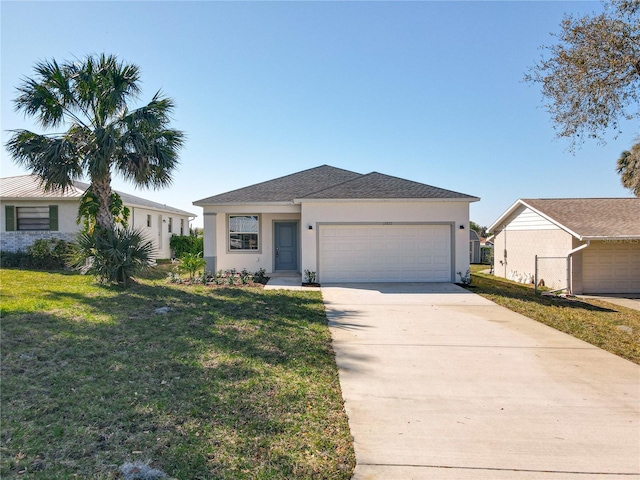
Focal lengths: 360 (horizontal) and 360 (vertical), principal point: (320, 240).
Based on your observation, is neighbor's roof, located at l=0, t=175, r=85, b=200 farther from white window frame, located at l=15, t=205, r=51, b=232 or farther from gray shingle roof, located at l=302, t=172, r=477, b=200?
gray shingle roof, located at l=302, t=172, r=477, b=200

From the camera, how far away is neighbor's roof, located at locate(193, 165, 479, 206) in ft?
40.6

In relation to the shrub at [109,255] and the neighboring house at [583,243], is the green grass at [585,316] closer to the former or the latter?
the neighboring house at [583,243]

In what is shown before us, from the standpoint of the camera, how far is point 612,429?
3412mm

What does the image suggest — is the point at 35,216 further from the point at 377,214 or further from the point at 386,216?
the point at 386,216

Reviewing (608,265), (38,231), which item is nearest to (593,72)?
(608,265)

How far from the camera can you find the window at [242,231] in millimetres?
14469

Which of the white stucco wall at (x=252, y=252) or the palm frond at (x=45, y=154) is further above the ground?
the palm frond at (x=45, y=154)

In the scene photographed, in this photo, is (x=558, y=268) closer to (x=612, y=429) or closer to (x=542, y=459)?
(x=612, y=429)

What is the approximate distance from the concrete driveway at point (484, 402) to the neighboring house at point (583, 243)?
7565mm

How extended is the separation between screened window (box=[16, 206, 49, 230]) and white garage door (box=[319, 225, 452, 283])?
40.2ft

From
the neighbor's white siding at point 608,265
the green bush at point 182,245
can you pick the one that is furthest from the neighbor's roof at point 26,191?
the neighbor's white siding at point 608,265

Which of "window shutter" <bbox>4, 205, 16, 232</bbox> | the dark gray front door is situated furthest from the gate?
"window shutter" <bbox>4, 205, 16, 232</bbox>

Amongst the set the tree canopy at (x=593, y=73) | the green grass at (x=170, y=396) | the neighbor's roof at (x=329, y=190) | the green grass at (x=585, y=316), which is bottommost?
the green grass at (x=585, y=316)

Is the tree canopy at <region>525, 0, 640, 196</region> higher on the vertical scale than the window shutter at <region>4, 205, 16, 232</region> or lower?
higher
